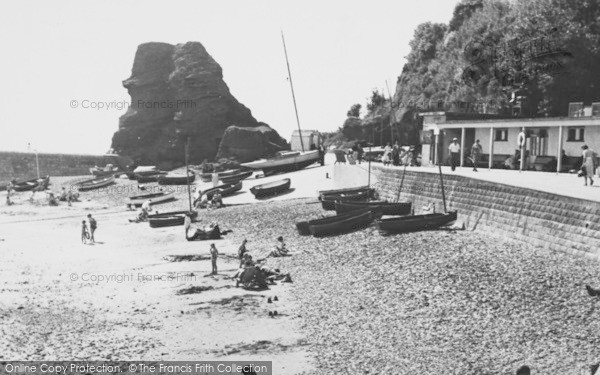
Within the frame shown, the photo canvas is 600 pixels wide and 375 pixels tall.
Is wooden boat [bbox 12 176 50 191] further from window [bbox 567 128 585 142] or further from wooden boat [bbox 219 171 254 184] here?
window [bbox 567 128 585 142]

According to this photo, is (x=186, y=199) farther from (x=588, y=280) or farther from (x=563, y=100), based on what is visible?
(x=588, y=280)

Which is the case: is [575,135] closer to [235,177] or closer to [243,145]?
[235,177]

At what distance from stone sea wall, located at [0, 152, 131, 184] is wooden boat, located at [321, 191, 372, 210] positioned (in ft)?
181

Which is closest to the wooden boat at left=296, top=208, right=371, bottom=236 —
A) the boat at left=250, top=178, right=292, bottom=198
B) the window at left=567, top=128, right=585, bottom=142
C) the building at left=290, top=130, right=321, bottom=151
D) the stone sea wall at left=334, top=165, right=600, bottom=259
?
the stone sea wall at left=334, top=165, right=600, bottom=259

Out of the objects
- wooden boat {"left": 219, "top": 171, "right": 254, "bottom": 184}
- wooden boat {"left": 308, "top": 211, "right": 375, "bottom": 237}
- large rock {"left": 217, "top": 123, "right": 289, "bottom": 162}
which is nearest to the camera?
wooden boat {"left": 308, "top": 211, "right": 375, "bottom": 237}

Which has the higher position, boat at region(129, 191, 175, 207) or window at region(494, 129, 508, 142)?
window at region(494, 129, 508, 142)

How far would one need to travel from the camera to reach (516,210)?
25578 millimetres

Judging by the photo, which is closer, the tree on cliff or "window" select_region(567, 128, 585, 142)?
"window" select_region(567, 128, 585, 142)

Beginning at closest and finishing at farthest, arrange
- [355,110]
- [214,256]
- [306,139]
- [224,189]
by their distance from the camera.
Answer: [214,256] → [224,189] → [306,139] → [355,110]

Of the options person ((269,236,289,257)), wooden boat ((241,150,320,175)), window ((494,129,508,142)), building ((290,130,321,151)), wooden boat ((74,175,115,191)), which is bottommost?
wooden boat ((74,175,115,191))

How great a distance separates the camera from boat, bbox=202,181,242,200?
4912 centimetres

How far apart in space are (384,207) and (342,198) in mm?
4987

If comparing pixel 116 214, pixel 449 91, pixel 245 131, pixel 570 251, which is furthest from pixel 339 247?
pixel 245 131

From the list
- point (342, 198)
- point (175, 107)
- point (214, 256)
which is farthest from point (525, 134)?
point (175, 107)
